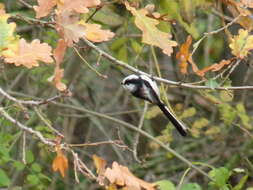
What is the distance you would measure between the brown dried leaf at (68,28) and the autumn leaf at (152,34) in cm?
29

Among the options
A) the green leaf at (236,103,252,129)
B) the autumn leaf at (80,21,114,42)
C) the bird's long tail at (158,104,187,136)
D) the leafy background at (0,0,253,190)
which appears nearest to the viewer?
the autumn leaf at (80,21,114,42)

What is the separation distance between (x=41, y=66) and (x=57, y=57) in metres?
1.63

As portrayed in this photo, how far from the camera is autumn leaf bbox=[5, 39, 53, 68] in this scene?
152 centimetres

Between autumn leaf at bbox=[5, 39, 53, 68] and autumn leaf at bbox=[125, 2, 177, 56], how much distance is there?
1.04 ft

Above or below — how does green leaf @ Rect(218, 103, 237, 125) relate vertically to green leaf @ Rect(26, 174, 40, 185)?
above

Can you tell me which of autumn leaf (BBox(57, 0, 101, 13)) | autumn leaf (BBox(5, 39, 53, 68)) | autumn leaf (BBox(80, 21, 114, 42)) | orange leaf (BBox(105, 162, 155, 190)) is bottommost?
orange leaf (BBox(105, 162, 155, 190))

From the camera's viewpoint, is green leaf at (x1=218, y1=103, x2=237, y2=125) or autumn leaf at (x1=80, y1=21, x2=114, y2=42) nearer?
autumn leaf at (x1=80, y1=21, x2=114, y2=42)

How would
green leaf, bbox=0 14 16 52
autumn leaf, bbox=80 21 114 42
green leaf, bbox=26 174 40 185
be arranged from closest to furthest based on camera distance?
green leaf, bbox=0 14 16 52, autumn leaf, bbox=80 21 114 42, green leaf, bbox=26 174 40 185

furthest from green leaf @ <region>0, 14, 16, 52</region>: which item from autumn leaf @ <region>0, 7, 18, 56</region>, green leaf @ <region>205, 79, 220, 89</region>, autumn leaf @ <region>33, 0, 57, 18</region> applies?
green leaf @ <region>205, 79, 220, 89</region>

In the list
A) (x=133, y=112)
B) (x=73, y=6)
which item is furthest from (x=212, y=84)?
(x=133, y=112)

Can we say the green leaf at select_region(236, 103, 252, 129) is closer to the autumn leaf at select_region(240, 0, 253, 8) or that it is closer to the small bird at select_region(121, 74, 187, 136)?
the small bird at select_region(121, 74, 187, 136)

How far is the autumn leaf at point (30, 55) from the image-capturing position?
1.52m

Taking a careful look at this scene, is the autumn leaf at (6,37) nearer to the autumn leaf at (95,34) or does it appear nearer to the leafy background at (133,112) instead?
the autumn leaf at (95,34)

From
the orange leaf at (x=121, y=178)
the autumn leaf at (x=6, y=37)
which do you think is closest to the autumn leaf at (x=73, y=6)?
the autumn leaf at (x=6, y=37)
